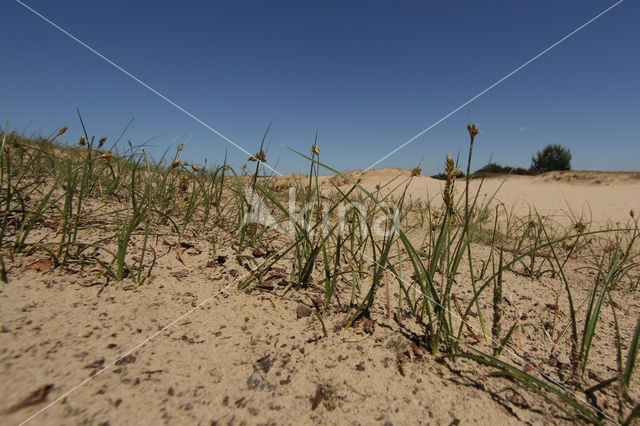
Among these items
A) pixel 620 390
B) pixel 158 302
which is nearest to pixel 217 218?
pixel 158 302

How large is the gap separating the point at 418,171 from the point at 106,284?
1.29 metres

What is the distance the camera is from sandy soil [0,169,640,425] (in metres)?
0.76

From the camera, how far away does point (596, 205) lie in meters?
5.36

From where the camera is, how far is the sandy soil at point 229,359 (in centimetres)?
Result: 76

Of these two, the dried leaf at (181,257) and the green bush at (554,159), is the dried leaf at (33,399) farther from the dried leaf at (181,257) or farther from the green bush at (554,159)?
the green bush at (554,159)

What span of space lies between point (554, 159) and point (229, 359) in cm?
2204

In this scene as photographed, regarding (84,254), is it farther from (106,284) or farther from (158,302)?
(158,302)

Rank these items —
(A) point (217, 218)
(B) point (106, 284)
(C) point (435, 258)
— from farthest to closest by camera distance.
Answer: (A) point (217, 218) < (B) point (106, 284) < (C) point (435, 258)

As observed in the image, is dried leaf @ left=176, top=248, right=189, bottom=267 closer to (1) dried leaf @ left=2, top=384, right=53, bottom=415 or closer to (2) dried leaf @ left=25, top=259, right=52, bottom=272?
(2) dried leaf @ left=25, top=259, right=52, bottom=272

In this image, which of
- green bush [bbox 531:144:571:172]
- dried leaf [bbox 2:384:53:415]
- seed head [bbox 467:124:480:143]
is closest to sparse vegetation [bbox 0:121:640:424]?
seed head [bbox 467:124:480:143]

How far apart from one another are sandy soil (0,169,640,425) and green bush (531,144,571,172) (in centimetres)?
2049

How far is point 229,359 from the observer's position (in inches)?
37.0

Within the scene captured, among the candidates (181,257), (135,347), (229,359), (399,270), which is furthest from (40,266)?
(399,270)

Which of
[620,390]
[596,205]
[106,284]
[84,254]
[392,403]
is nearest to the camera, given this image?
[620,390]
